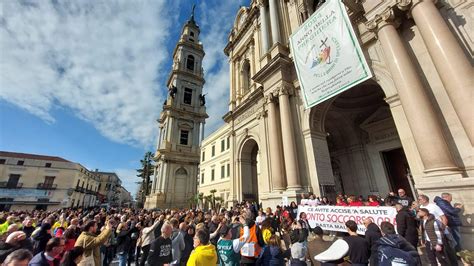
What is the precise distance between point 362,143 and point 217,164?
19.3 meters

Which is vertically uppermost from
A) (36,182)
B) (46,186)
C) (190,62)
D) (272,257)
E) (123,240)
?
(190,62)

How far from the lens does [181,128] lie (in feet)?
121

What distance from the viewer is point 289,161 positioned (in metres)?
10.3

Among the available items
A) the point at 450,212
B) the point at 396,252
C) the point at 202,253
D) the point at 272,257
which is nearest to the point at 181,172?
the point at 272,257

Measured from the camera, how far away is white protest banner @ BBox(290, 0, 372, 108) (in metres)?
7.89

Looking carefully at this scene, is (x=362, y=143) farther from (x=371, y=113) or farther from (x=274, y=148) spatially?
(x=274, y=148)

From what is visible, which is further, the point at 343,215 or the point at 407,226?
the point at 343,215

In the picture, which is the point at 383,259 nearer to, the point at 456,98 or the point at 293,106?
the point at 456,98

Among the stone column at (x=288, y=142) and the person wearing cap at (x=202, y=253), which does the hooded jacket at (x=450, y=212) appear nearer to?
the person wearing cap at (x=202, y=253)

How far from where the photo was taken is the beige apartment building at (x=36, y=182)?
33.3 meters

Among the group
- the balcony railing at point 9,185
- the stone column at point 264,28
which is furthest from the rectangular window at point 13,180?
the stone column at point 264,28

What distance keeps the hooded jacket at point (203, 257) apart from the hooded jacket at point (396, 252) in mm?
2421

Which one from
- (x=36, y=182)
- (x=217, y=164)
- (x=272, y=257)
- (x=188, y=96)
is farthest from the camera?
(x=188, y=96)

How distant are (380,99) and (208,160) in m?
24.0
